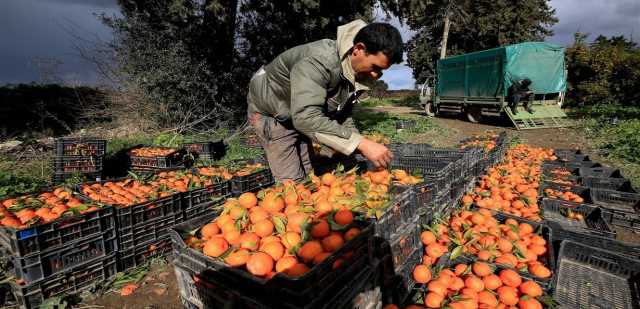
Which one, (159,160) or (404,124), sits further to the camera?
(404,124)

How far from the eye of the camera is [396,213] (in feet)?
8.44

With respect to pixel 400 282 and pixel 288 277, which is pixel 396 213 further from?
pixel 288 277

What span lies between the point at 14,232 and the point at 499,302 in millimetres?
3909

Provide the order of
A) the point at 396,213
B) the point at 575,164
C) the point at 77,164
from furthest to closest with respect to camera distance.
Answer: the point at 77,164 → the point at 575,164 → the point at 396,213

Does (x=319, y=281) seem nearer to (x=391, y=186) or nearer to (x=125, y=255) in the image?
(x=391, y=186)

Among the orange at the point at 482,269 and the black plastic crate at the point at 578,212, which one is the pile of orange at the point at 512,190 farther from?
the orange at the point at 482,269

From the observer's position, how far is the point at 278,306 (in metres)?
1.63

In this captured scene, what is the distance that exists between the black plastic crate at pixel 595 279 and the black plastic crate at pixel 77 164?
7.64m

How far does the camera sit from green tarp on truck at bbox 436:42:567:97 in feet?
43.6

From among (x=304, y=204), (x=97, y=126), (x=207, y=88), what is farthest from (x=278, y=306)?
(x=97, y=126)

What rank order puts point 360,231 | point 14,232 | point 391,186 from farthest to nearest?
1. point 391,186
2. point 14,232
3. point 360,231

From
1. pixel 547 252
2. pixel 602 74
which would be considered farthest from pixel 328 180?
pixel 602 74

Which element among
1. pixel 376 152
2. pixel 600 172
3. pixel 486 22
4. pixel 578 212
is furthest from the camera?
pixel 486 22

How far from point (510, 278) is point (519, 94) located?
12.5 metres
